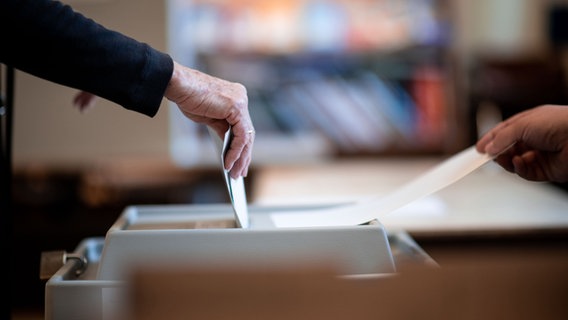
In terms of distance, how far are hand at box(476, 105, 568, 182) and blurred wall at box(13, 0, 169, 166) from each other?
5.37 ft

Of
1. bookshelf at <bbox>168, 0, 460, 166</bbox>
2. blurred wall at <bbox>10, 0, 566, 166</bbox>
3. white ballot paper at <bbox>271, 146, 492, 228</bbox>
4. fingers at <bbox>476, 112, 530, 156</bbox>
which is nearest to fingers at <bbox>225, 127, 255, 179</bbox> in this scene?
white ballot paper at <bbox>271, 146, 492, 228</bbox>

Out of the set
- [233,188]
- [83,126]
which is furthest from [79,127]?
[233,188]

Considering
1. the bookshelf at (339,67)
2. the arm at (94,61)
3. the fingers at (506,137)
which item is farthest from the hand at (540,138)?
the bookshelf at (339,67)

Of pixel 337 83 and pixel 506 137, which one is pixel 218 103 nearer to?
pixel 506 137

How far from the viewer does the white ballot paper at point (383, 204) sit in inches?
39.8

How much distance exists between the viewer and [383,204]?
106 centimetres

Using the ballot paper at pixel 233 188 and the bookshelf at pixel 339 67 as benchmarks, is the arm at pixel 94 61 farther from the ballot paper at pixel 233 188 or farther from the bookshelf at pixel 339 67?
the bookshelf at pixel 339 67

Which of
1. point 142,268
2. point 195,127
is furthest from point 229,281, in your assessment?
point 195,127

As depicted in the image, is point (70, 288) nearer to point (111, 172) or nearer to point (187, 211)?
point (187, 211)

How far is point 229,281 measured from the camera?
0.62 m

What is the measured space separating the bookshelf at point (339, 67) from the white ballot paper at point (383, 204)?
2.02 m

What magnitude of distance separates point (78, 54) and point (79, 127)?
6.00 ft

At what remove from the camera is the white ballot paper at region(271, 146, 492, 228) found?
3.32 ft

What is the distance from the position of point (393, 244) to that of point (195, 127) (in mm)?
2004
